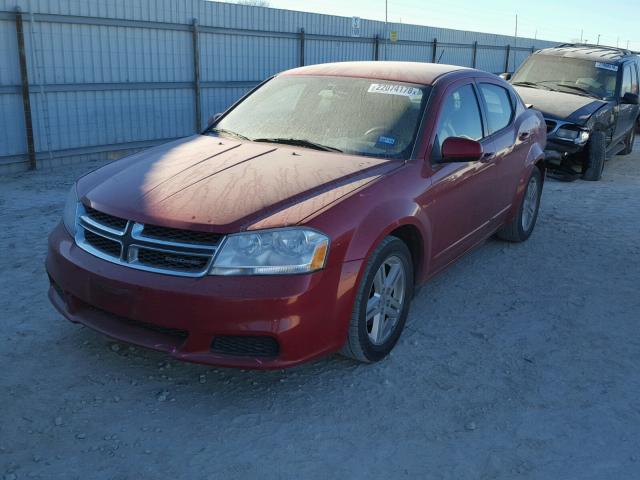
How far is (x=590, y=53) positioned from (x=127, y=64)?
7.51m

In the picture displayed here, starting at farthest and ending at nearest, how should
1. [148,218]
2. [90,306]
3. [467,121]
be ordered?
[467,121] → [90,306] → [148,218]

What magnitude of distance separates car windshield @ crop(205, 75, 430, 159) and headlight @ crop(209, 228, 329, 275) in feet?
3.60

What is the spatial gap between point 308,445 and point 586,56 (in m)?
9.50

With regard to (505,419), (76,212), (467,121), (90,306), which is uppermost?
(467,121)

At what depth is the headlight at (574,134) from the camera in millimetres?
9023

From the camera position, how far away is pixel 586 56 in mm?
10406

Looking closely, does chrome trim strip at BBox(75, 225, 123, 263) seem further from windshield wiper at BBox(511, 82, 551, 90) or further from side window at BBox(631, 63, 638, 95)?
side window at BBox(631, 63, 638, 95)

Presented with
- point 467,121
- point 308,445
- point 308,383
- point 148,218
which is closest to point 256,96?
point 467,121

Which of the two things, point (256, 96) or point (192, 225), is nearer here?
point (192, 225)

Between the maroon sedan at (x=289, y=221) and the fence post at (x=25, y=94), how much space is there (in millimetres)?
5250

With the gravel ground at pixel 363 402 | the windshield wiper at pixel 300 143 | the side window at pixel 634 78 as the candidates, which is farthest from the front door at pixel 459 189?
the side window at pixel 634 78

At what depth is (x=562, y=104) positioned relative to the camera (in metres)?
9.44

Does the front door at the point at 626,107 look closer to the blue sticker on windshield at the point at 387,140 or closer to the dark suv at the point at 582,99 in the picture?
the dark suv at the point at 582,99

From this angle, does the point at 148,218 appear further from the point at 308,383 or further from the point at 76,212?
the point at 308,383
